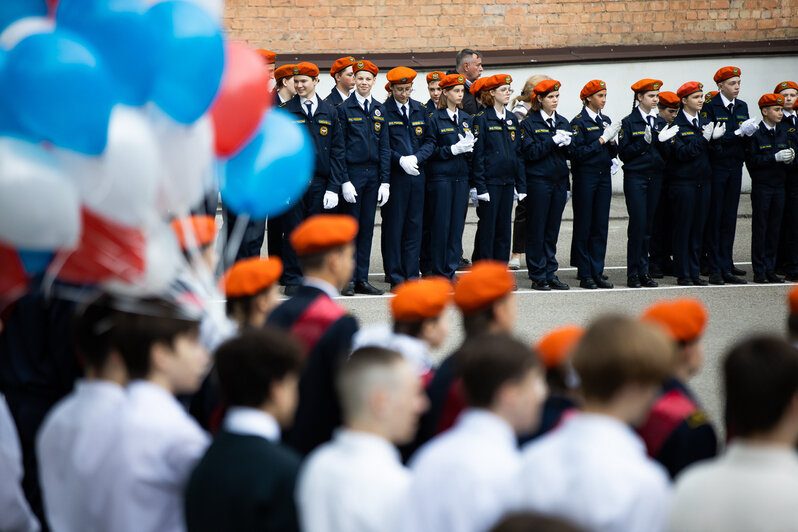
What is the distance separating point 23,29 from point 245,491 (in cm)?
149

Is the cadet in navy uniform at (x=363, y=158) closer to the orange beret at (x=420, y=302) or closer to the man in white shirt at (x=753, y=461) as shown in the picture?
the orange beret at (x=420, y=302)

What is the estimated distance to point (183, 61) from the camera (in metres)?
3.07

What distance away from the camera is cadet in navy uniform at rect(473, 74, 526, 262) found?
1110 centimetres

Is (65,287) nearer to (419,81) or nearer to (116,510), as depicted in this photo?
(116,510)

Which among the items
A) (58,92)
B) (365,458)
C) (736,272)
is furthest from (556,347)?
(736,272)

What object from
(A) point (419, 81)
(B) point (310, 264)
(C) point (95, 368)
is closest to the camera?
(C) point (95, 368)

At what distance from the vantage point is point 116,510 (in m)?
3.10

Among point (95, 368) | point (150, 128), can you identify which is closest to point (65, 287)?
point (95, 368)

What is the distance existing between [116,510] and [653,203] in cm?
902

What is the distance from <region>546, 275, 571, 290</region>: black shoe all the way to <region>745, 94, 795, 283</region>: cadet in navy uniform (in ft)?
7.27

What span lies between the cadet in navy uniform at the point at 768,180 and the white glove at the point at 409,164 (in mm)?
3762

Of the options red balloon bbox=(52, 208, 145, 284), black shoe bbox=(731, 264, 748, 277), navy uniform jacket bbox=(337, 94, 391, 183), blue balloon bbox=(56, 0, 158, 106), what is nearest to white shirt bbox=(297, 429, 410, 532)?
red balloon bbox=(52, 208, 145, 284)

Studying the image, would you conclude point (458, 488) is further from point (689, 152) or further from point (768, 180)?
point (768, 180)

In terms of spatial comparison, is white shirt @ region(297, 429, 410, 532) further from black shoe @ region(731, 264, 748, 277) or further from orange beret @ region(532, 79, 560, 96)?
black shoe @ region(731, 264, 748, 277)
